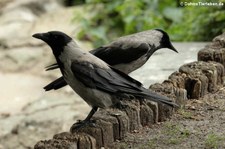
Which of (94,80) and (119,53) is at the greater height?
(94,80)

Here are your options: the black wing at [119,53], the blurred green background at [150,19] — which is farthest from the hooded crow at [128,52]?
the blurred green background at [150,19]

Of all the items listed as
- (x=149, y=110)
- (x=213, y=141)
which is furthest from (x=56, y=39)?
(x=213, y=141)

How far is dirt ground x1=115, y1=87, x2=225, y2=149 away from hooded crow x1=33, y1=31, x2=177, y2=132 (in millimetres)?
224

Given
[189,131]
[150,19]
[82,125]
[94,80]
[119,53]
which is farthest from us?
[150,19]

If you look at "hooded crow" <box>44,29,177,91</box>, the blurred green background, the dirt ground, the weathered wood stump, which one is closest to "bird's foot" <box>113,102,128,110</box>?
the weathered wood stump

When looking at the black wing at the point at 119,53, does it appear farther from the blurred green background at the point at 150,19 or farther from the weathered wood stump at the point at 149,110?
the blurred green background at the point at 150,19

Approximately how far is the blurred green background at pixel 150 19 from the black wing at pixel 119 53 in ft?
9.13

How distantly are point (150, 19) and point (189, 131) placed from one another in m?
5.72

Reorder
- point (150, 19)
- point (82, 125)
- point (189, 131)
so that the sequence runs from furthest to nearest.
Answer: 1. point (150, 19)
2. point (189, 131)
3. point (82, 125)

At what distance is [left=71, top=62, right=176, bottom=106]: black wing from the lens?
3.96 meters

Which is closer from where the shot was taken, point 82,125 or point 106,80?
point 82,125

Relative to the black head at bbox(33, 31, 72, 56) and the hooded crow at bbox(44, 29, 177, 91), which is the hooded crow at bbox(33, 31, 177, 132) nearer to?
the black head at bbox(33, 31, 72, 56)

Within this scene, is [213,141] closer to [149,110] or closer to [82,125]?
[149,110]

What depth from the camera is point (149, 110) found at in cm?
418
